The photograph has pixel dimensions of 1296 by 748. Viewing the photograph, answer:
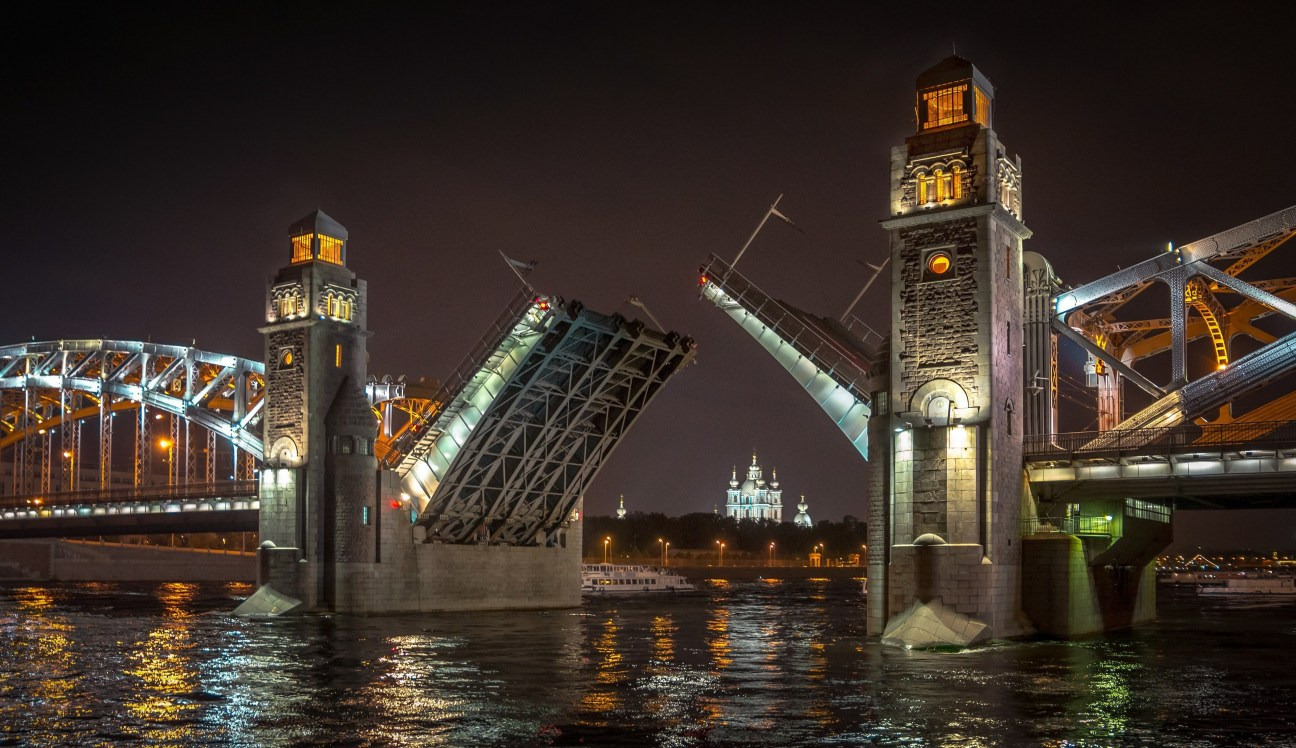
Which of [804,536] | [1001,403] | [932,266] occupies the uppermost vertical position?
[932,266]

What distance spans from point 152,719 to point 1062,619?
24765 millimetres

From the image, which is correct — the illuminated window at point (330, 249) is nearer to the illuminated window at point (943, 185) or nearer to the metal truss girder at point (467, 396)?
the metal truss girder at point (467, 396)

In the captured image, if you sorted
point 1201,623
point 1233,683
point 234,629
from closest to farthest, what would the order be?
point 1233,683
point 234,629
point 1201,623

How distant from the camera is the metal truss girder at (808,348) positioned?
4588 cm

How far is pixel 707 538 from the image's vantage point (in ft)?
586

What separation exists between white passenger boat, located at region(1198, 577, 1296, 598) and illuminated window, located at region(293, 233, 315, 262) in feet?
220

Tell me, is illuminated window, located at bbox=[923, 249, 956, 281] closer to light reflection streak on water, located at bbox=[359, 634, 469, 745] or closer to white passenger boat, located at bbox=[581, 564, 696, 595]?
light reflection streak on water, located at bbox=[359, 634, 469, 745]

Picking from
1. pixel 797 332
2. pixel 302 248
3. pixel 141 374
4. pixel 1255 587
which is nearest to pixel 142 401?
pixel 141 374

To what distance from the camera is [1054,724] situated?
21609 millimetres

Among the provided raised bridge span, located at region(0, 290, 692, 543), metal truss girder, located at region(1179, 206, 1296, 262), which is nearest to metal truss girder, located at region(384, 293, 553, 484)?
raised bridge span, located at region(0, 290, 692, 543)

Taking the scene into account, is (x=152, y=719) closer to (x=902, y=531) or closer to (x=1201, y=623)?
(x=902, y=531)

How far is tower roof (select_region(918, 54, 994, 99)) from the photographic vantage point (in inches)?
1495

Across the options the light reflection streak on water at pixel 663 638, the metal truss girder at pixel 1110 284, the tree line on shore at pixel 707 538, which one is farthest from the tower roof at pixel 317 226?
the tree line on shore at pixel 707 538

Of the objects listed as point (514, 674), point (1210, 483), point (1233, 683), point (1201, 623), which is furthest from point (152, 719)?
point (1201, 623)
